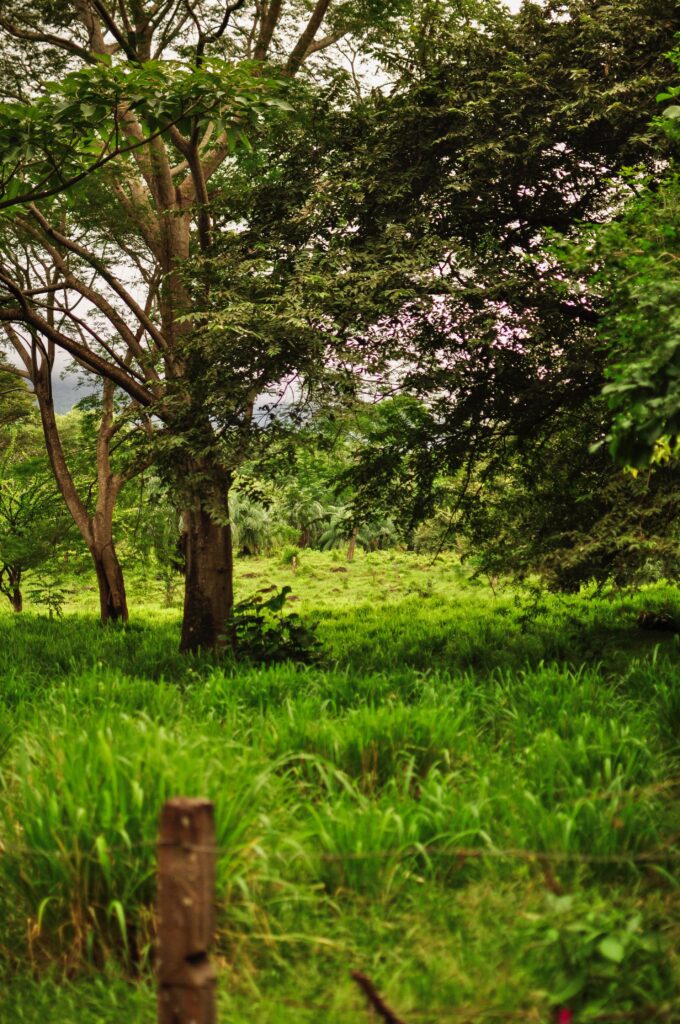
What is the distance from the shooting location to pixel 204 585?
8.95 m

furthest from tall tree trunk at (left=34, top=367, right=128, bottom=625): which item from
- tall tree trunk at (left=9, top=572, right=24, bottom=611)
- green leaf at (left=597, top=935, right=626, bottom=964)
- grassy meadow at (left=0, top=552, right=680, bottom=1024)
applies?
green leaf at (left=597, top=935, right=626, bottom=964)

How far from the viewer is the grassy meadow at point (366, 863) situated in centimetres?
248

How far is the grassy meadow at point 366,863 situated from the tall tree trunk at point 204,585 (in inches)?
162

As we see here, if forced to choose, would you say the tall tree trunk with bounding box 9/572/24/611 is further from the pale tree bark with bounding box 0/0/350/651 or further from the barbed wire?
the barbed wire

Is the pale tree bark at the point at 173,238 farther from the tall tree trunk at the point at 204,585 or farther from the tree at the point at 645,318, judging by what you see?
the tree at the point at 645,318

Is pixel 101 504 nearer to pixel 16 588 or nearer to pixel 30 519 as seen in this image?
pixel 30 519

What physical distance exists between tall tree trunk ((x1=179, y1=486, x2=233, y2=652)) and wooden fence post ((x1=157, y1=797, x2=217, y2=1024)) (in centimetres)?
689

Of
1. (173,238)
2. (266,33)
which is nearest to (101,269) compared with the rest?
(173,238)

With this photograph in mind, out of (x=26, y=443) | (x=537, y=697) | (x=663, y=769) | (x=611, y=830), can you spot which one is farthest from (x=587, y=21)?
(x=26, y=443)

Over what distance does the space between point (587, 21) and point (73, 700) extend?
7147mm

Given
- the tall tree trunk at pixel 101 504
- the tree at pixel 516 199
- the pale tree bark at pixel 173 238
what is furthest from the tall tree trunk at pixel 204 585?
the tall tree trunk at pixel 101 504

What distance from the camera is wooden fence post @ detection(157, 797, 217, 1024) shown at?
1911 millimetres

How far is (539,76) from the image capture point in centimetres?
739

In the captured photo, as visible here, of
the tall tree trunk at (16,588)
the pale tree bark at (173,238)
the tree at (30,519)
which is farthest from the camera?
the tall tree trunk at (16,588)
